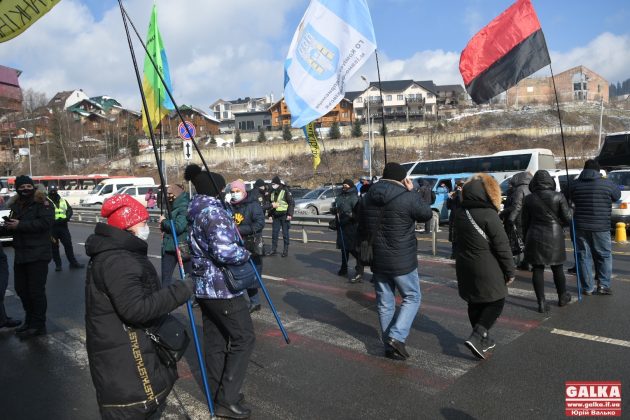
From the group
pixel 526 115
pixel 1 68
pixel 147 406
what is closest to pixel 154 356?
pixel 147 406

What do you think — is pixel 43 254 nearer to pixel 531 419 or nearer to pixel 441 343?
pixel 441 343

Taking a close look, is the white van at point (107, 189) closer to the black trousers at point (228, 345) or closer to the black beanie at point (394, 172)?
the black beanie at point (394, 172)

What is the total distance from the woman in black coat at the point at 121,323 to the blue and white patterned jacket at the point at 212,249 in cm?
96

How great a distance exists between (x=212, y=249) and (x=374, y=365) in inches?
81.2

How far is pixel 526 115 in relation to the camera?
6925 cm

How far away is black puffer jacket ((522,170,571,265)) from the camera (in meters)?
5.98

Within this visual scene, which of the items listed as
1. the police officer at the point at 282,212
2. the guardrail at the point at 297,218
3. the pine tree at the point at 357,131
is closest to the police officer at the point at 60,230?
the guardrail at the point at 297,218

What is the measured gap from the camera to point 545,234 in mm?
6074

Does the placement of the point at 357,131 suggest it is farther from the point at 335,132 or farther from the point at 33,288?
the point at 33,288

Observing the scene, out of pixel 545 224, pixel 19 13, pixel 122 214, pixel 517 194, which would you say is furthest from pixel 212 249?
pixel 517 194

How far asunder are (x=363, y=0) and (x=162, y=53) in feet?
10.6

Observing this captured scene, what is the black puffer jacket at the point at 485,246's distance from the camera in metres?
4.44

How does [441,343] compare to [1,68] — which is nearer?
[441,343]

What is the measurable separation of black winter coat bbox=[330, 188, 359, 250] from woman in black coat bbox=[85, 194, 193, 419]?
242 inches
